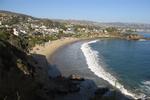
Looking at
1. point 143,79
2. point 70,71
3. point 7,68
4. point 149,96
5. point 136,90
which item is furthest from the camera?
point 70,71

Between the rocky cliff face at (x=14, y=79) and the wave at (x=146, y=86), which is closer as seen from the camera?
the rocky cliff face at (x=14, y=79)

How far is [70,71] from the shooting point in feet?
125

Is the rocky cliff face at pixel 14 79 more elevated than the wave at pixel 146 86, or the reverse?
the rocky cliff face at pixel 14 79

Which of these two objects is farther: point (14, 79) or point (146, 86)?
point (146, 86)

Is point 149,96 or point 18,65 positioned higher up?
point 18,65

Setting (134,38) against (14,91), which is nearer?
(14,91)

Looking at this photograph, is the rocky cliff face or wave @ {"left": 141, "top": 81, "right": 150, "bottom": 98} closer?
the rocky cliff face

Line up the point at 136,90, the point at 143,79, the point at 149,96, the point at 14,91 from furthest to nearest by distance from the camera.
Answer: the point at 143,79 < the point at 136,90 < the point at 149,96 < the point at 14,91

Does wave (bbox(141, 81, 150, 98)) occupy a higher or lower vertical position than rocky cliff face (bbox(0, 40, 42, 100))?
lower

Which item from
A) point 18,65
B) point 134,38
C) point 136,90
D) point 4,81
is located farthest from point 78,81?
point 134,38

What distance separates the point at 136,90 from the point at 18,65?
1469 centimetres

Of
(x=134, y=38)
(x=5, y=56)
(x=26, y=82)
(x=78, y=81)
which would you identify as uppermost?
(x=5, y=56)

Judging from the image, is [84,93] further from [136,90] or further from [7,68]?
[7,68]

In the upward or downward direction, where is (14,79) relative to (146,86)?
upward
